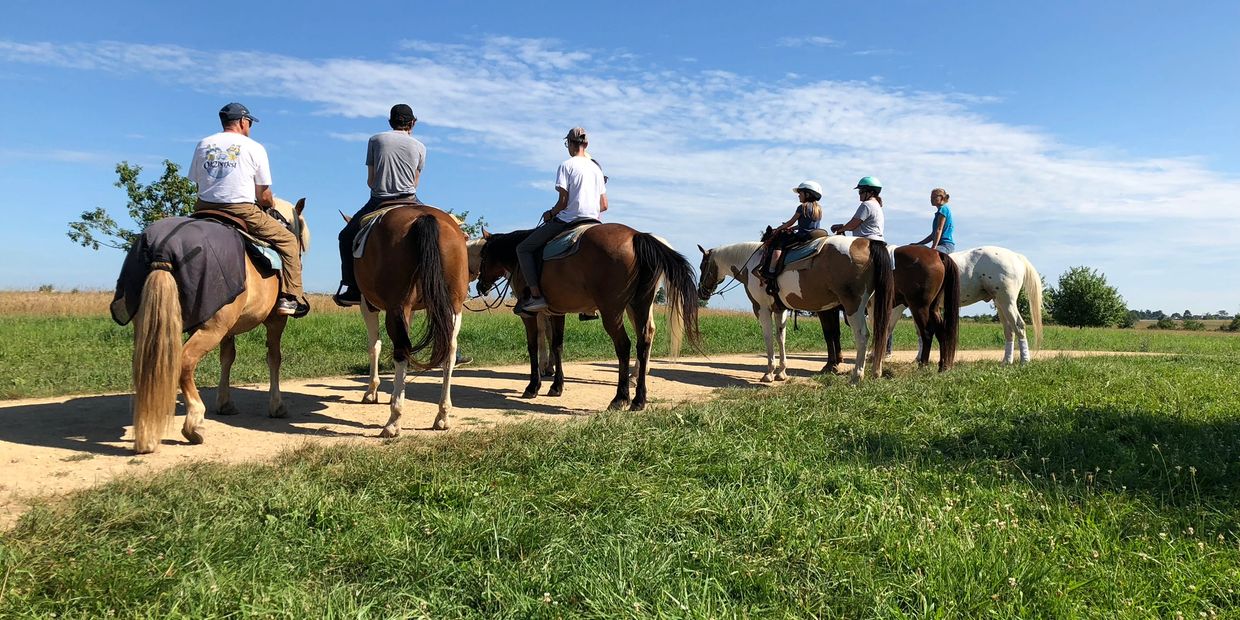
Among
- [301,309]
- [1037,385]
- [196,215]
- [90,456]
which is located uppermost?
[196,215]

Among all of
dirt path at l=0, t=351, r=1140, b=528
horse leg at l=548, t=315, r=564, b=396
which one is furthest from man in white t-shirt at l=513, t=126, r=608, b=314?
dirt path at l=0, t=351, r=1140, b=528

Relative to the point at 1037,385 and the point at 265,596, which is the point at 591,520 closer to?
the point at 265,596

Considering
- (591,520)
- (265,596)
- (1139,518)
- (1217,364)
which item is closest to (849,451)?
(1139,518)

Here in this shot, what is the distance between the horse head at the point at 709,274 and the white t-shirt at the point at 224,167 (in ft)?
25.5

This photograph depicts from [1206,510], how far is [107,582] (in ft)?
16.2

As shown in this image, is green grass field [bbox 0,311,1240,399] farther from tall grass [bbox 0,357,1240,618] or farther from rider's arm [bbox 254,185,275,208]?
tall grass [bbox 0,357,1240,618]

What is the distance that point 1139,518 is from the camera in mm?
3498

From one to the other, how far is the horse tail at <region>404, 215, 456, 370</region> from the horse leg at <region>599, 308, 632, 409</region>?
5.93ft

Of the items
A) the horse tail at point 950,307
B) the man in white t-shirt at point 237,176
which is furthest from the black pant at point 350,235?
the horse tail at point 950,307

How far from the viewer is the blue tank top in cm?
1009

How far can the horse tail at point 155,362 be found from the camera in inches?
194

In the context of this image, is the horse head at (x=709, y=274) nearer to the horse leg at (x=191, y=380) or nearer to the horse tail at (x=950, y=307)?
the horse tail at (x=950, y=307)

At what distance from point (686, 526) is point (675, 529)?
0.18 feet

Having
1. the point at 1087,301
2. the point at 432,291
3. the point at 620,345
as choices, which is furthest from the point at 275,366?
the point at 1087,301
